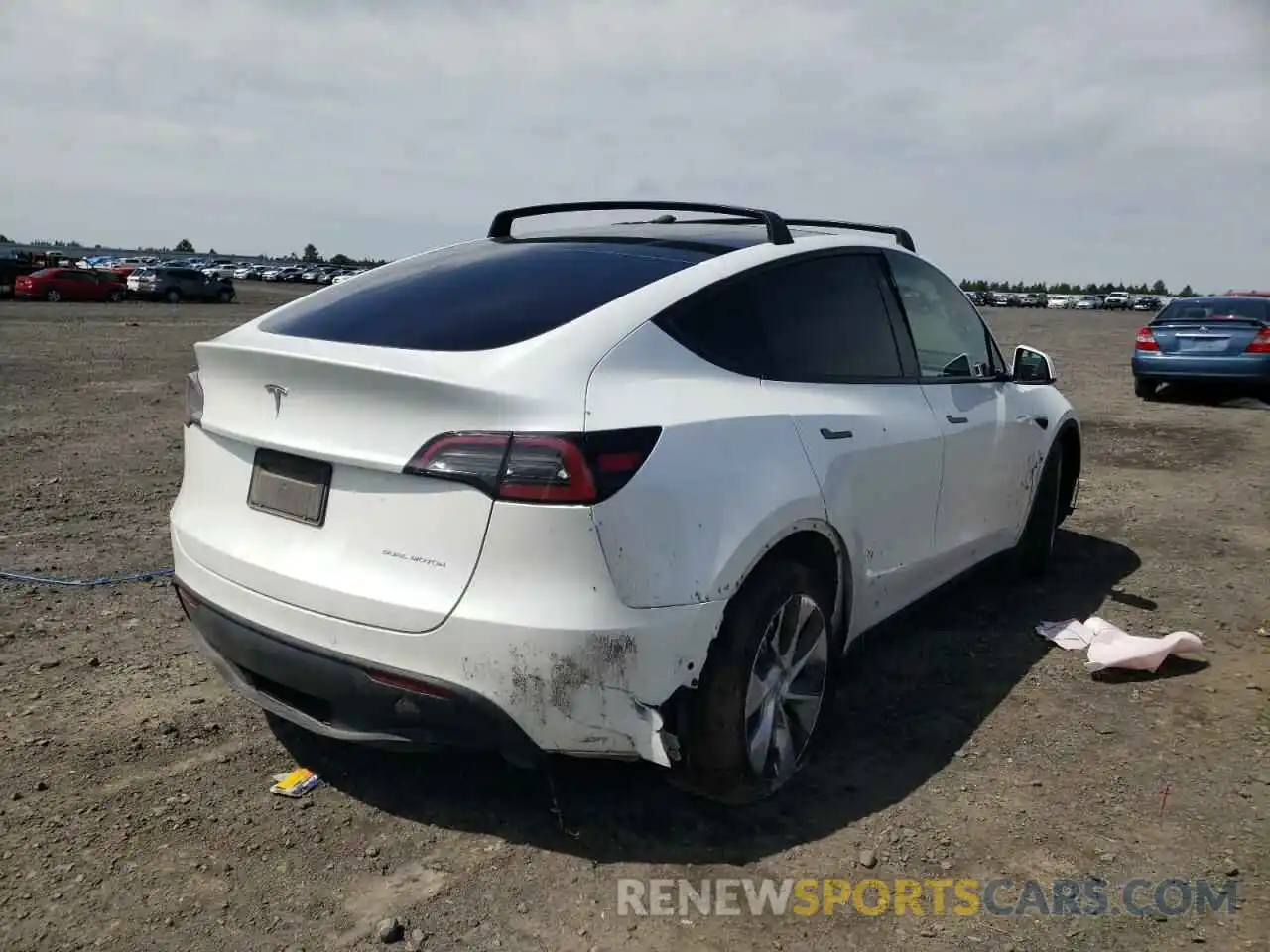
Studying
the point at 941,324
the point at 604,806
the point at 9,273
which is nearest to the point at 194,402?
the point at 604,806

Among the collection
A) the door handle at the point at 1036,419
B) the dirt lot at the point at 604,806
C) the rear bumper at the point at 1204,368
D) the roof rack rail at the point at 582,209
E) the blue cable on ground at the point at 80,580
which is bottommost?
the dirt lot at the point at 604,806

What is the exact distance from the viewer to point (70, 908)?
2.59 metres

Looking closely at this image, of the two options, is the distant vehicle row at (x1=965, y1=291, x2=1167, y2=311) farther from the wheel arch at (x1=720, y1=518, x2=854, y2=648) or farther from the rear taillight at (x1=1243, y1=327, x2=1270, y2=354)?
the wheel arch at (x1=720, y1=518, x2=854, y2=648)

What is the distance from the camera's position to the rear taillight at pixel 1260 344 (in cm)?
1348

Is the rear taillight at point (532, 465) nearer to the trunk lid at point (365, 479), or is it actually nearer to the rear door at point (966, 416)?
the trunk lid at point (365, 479)

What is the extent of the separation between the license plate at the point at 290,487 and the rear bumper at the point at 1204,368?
45.9 ft

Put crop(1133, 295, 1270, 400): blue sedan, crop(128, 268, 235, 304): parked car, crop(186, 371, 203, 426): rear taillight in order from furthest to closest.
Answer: crop(128, 268, 235, 304): parked car
crop(1133, 295, 1270, 400): blue sedan
crop(186, 371, 203, 426): rear taillight

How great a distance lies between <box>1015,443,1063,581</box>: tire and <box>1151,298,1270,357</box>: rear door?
9.94 metres

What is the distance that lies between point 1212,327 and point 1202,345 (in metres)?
0.27

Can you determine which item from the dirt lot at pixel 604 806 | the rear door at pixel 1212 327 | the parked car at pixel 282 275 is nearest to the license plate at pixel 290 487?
the dirt lot at pixel 604 806

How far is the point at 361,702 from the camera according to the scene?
2.71 metres

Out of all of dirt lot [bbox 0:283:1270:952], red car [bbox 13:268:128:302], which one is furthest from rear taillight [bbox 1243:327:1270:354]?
red car [bbox 13:268:128:302]

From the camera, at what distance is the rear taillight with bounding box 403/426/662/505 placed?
99.3 inches

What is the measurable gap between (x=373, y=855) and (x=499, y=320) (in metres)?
1.54
